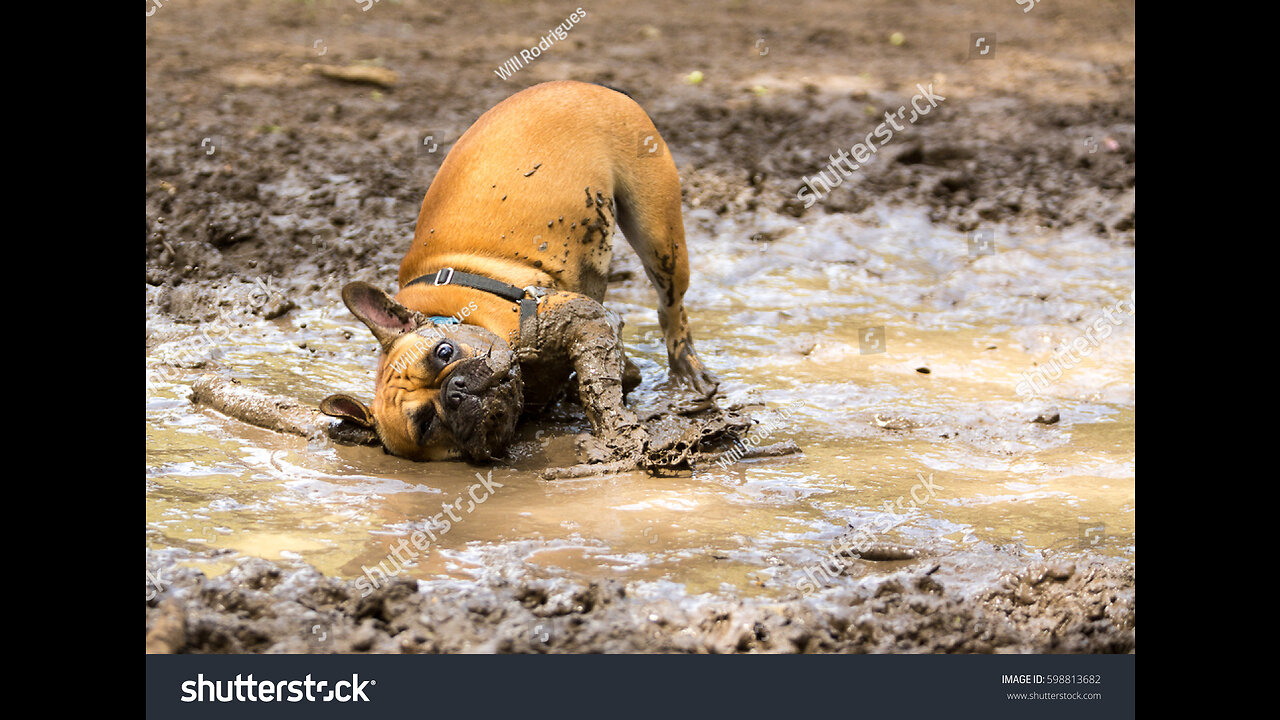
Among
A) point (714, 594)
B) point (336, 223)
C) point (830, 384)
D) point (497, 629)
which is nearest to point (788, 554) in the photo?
point (714, 594)

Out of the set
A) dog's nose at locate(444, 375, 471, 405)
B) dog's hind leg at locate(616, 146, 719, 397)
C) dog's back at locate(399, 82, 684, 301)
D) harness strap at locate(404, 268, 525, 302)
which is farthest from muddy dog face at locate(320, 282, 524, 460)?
dog's hind leg at locate(616, 146, 719, 397)

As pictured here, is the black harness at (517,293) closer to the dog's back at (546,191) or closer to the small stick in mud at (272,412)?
the dog's back at (546,191)

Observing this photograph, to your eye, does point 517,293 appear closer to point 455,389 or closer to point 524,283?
point 524,283

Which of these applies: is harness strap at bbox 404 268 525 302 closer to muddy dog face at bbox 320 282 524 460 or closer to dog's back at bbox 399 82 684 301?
dog's back at bbox 399 82 684 301

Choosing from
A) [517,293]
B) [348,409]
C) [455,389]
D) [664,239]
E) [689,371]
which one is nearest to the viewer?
[455,389]

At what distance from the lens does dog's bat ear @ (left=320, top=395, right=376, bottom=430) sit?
520 centimetres

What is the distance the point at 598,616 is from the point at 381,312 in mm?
2211

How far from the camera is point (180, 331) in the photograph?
23.9 feet

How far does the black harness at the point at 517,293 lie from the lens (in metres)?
5.41

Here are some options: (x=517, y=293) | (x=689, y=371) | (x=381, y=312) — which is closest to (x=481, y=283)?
(x=517, y=293)

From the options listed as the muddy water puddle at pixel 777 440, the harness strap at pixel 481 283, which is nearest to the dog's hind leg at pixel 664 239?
the muddy water puddle at pixel 777 440

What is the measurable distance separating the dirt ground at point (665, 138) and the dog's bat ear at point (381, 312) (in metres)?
1.56

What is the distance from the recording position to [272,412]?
5.71 metres

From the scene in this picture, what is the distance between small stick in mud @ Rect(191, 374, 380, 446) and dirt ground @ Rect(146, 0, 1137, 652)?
150 centimetres
